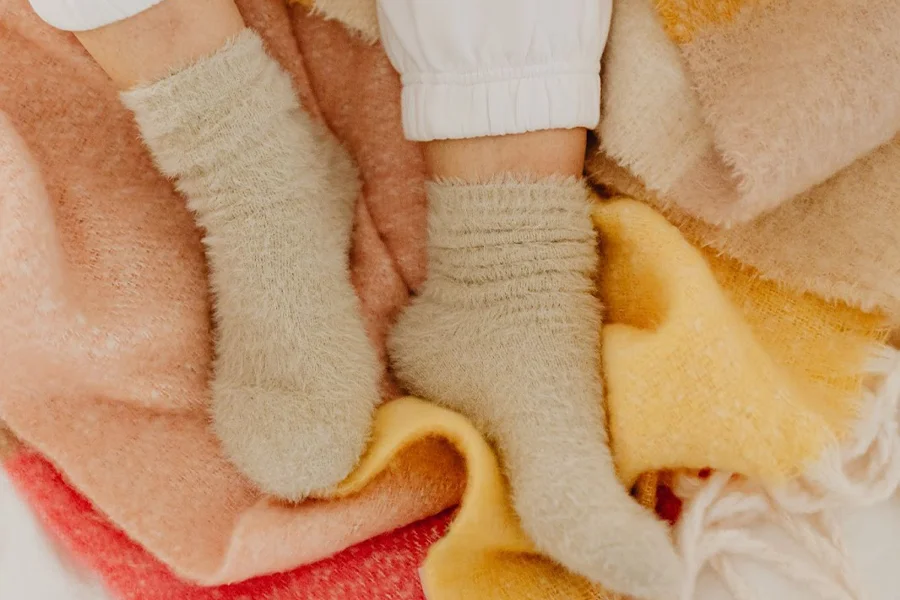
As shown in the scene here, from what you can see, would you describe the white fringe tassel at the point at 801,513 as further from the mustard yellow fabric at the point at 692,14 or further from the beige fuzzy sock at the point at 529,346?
the mustard yellow fabric at the point at 692,14

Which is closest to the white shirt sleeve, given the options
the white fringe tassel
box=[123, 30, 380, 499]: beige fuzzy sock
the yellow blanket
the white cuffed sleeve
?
box=[123, 30, 380, 499]: beige fuzzy sock

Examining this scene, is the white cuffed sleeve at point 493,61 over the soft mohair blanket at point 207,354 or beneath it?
over

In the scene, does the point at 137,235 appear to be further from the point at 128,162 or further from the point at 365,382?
the point at 365,382

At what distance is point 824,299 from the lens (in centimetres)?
60

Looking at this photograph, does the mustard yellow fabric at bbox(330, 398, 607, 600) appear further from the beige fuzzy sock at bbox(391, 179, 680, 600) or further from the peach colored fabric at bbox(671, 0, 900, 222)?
the peach colored fabric at bbox(671, 0, 900, 222)

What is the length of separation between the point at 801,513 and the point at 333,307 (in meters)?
0.34

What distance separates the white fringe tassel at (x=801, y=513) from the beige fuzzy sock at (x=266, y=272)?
227mm

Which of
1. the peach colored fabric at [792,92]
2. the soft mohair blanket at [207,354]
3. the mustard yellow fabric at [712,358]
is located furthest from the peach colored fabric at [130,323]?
the peach colored fabric at [792,92]

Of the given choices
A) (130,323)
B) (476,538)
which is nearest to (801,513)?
(476,538)

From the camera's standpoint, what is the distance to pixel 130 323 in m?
0.57

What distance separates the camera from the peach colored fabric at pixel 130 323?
53 cm

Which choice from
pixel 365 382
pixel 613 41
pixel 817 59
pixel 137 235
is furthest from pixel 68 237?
pixel 817 59

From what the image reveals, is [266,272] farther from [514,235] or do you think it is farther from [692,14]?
[692,14]

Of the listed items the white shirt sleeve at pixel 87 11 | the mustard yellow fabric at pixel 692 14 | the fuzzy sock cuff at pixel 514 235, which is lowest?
the fuzzy sock cuff at pixel 514 235
